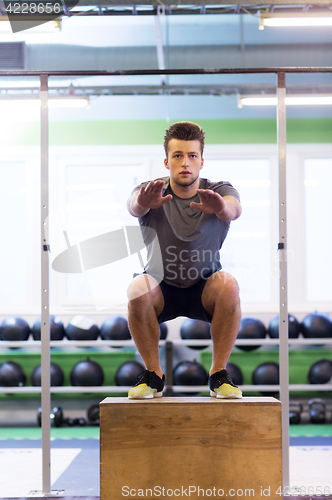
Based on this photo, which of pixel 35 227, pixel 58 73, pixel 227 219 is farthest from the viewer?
Result: pixel 35 227

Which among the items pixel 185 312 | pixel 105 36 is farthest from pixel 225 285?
→ pixel 105 36

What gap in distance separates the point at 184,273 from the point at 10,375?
3112mm

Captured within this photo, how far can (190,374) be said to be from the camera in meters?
4.46

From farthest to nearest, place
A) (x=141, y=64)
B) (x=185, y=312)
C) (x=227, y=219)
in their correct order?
(x=141, y=64) < (x=185, y=312) < (x=227, y=219)

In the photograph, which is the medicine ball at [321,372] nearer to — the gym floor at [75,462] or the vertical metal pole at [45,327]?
the gym floor at [75,462]

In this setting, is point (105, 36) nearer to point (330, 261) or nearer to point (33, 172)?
point (33, 172)

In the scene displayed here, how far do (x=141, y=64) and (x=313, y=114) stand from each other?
204 cm

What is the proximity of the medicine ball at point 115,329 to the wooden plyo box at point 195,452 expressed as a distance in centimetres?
280

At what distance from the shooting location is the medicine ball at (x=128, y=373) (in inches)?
178

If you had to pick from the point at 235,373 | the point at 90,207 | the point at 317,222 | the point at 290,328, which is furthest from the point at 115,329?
the point at 317,222

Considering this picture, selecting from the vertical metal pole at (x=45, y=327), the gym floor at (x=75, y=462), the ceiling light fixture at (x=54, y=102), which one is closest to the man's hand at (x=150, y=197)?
the vertical metal pole at (x=45, y=327)

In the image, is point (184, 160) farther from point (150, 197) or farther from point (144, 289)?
point (144, 289)

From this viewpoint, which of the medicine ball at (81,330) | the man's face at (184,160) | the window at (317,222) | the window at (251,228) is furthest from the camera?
the window at (317,222)

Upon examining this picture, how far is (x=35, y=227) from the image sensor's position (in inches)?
212
